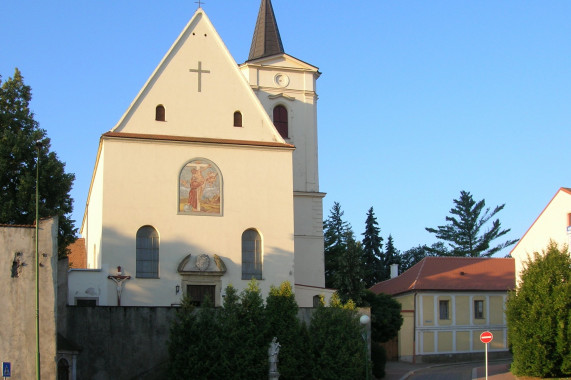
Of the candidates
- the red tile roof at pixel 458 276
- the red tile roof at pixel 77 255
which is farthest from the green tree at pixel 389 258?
the red tile roof at pixel 77 255

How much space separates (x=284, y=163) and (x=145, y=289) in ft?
25.3

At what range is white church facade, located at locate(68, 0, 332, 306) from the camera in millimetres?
31062

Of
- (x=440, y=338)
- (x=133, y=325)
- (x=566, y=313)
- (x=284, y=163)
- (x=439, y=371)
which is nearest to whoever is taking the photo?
(x=133, y=325)

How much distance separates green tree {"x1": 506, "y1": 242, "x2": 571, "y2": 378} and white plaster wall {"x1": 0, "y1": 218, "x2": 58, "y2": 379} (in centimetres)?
1783

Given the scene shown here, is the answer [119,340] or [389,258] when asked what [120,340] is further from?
[389,258]

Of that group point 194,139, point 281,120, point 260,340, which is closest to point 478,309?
point 281,120

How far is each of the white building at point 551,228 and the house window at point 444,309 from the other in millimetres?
7279

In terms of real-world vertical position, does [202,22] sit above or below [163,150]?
above

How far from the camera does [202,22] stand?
34188mm

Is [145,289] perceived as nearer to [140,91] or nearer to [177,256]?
[177,256]

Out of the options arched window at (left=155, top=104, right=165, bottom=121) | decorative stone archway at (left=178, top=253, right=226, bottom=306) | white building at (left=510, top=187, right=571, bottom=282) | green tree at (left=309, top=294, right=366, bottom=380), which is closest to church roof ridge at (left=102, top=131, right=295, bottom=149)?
arched window at (left=155, top=104, right=165, bottom=121)

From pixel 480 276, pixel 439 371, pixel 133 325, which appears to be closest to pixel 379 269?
pixel 480 276

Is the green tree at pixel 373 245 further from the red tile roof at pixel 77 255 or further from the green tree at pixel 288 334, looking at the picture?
the green tree at pixel 288 334

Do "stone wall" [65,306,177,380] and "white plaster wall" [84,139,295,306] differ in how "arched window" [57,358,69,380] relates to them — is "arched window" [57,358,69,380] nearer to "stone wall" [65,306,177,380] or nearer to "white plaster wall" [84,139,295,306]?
"stone wall" [65,306,177,380]
